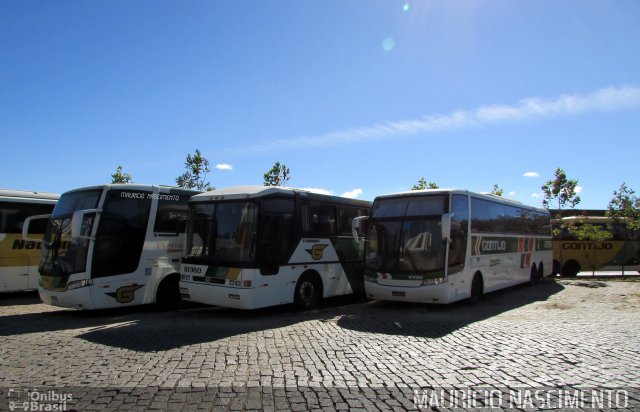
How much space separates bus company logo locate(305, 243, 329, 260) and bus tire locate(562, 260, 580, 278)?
670 inches

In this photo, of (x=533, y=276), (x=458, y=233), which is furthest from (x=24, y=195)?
(x=533, y=276)

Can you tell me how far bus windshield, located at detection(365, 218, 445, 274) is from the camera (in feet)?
38.6

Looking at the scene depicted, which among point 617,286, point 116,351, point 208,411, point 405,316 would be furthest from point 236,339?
point 617,286

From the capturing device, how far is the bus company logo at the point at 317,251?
12.6m

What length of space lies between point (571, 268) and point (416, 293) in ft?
54.6

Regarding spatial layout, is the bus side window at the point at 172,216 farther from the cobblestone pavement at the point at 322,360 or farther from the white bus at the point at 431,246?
the white bus at the point at 431,246

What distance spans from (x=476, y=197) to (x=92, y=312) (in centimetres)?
1072

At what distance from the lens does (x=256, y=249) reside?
35.4 feet

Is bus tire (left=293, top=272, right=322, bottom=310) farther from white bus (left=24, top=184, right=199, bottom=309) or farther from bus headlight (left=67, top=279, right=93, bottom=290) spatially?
bus headlight (left=67, top=279, right=93, bottom=290)

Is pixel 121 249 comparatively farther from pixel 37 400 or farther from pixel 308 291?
pixel 37 400

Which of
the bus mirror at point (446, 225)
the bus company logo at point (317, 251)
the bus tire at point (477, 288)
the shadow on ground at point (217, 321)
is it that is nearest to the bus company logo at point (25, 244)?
the shadow on ground at point (217, 321)

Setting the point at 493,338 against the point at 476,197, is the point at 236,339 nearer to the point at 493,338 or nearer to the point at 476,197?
the point at 493,338

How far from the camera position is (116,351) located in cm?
762

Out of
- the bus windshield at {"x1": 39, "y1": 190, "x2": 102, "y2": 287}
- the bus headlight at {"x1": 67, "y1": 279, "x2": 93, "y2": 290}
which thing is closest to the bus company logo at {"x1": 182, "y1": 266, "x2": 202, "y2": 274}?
the bus headlight at {"x1": 67, "y1": 279, "x2": 93, "y2": 290}
